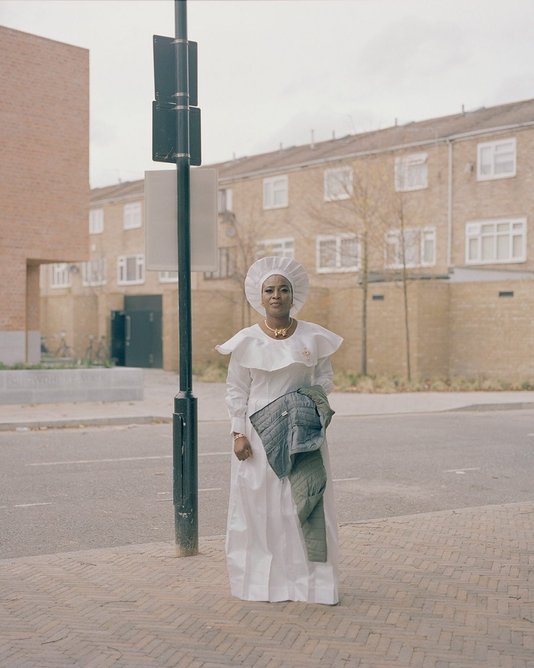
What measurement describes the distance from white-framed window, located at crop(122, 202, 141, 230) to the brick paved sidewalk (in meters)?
38.2

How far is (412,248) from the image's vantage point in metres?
31.2

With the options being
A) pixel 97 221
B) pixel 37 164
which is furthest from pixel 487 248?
pixel 97 221

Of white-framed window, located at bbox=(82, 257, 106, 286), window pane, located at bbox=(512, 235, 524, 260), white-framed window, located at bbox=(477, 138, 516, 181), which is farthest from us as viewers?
white-framed window, located at bbox=(82, 257, 106, 286)

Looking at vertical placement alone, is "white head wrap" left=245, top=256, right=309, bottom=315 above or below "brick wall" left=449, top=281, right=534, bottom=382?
above

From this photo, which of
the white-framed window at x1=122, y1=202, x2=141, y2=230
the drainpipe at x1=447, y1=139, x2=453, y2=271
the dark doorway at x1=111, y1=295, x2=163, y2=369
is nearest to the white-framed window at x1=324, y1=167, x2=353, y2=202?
the drainpipe at x1=447, y1=139, x2=453, y2=271

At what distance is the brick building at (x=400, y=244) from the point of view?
2659cm

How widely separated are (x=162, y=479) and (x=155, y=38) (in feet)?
18.0

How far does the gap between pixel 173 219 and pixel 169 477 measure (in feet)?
15.6

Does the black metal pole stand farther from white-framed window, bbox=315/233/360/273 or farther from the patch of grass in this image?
white-framed window, bbox=315/233/360/273

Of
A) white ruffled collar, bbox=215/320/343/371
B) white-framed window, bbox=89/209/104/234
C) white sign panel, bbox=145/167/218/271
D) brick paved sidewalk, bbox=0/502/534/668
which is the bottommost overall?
brick paved sidewalk, bbox=0/502/534/668

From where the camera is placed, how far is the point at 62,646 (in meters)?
4.65

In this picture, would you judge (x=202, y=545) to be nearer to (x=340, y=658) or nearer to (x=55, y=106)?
(x=340, y=658)

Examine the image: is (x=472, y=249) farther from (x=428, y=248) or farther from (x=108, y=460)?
(x=108, y=460)

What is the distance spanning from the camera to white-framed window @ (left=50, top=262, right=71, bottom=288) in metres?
48.6
